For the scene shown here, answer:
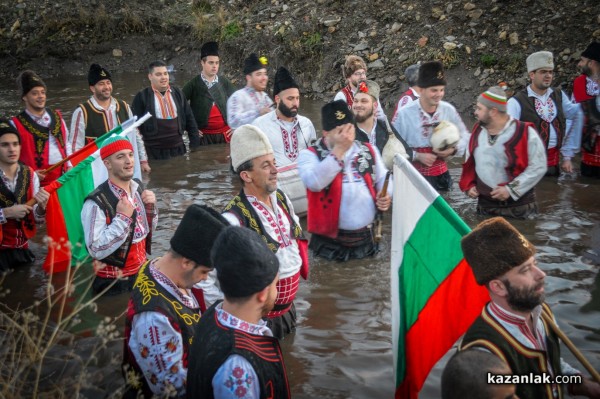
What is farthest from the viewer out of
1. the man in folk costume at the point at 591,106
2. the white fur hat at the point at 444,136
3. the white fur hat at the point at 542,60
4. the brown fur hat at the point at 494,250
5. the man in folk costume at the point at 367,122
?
the man in folk costume at the point at 591,106

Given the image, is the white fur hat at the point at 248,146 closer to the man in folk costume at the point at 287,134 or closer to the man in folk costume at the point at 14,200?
the man in folk costume at the point at 287,134

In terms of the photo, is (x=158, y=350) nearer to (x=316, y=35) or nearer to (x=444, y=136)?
(x=444, y=136)

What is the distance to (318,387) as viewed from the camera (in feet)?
15.5

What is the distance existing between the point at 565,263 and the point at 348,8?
11572 mm

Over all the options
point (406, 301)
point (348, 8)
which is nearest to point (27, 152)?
point (406, 301)

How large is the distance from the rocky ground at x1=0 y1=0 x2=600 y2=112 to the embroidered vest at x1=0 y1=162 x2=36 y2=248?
876 cm

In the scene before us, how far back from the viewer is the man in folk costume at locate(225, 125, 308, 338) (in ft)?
15.5

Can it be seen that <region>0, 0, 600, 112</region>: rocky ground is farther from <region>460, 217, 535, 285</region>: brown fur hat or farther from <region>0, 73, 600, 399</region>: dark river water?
<region>460, 217, 535, 285</region>: brown fur hat

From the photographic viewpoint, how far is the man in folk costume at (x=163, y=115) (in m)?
10.1

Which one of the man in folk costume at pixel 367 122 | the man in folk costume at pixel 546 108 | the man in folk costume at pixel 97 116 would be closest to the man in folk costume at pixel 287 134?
the man in folk costume at pixel 367 122

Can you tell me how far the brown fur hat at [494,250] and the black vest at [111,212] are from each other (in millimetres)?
3099

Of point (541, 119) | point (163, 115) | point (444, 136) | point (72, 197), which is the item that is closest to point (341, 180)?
point (444, 136)

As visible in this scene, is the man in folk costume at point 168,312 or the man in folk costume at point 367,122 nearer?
the man in folk costume at point 168,312

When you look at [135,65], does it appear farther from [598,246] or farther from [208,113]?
[598,246]
